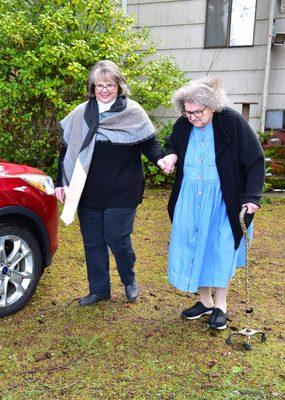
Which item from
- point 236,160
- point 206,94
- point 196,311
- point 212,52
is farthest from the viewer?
point 212,52

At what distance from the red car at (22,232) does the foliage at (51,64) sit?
11.1 ft

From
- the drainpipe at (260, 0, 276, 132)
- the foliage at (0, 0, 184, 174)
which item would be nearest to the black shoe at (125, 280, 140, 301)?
the foliage at (0, 0, 184, 174)

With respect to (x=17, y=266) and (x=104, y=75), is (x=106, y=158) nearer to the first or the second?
(x=104, y=75)

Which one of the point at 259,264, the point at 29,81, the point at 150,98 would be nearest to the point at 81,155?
the point at 259,264

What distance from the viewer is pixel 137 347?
3133mm

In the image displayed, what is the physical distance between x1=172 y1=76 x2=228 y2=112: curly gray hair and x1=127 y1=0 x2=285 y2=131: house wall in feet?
19.1

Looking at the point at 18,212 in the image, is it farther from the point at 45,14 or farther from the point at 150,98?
the point at 150,98

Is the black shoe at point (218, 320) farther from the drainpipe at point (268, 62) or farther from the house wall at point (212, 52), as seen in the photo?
the house wall at point (212, 52)

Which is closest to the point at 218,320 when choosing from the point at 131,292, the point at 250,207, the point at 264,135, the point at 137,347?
the point at 137,347

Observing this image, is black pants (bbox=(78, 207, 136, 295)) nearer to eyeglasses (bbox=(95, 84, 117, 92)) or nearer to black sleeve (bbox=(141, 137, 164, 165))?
black sleeve (bbox=(141, 137, 164, 165))

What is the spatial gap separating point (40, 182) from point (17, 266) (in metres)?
0.67

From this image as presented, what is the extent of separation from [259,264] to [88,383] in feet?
8.49

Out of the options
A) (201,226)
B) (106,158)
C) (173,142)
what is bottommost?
(201,226)

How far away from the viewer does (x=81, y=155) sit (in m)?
3.28
